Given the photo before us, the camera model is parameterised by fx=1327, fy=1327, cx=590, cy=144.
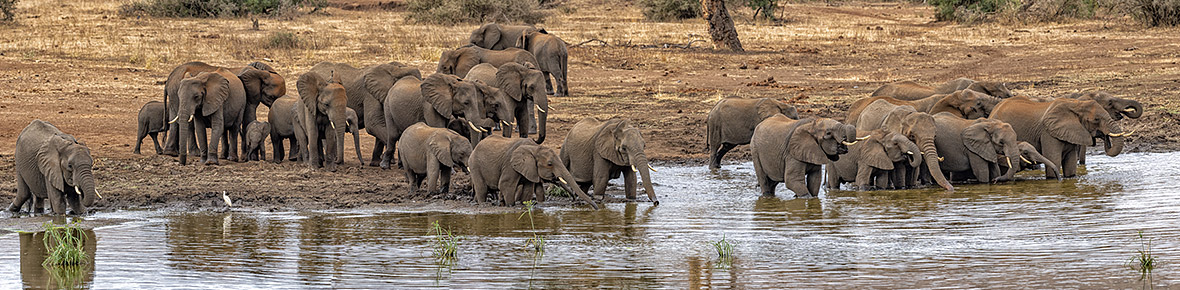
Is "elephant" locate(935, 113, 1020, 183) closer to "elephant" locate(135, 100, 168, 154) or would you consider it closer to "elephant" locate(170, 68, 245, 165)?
"elephant" locate(170, 68, 245, 165)

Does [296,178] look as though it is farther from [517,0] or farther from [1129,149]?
[517,0]

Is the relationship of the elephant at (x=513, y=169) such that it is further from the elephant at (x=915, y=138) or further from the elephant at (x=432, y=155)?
the elephant at (x=915, y=138)

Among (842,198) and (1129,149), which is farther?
(1129,149)

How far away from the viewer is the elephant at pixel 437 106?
1281 cm

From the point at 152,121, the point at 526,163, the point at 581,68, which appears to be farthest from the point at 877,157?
the point at 581,68

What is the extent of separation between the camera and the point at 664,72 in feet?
78.6

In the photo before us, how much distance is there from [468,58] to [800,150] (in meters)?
7.32

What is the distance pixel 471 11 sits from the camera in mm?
37344

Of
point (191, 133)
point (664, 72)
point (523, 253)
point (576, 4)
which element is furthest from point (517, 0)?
point (523, 253)

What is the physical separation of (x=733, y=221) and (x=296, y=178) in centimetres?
448

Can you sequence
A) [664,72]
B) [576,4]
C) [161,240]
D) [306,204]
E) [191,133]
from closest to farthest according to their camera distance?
[161,240] → [306,204] → [191,133] → [664,72] → [576,4]

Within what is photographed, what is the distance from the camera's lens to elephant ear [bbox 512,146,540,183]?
10.3m

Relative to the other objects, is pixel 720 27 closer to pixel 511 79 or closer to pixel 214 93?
pixel 511 79

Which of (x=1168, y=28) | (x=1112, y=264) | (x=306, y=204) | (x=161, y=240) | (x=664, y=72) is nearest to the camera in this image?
(x=1112, y=264)
